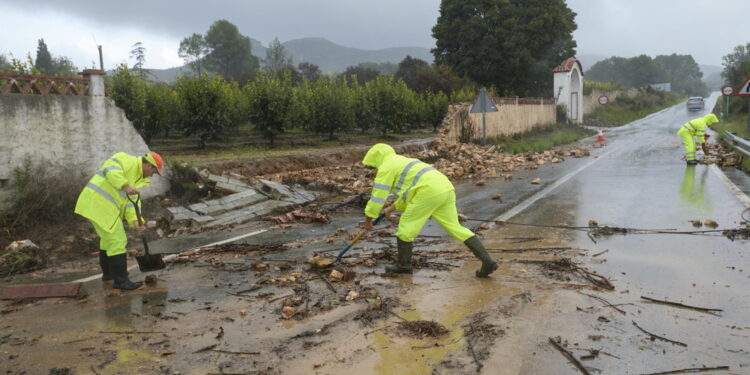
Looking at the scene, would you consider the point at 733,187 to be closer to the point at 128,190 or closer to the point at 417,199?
the point at 417,199

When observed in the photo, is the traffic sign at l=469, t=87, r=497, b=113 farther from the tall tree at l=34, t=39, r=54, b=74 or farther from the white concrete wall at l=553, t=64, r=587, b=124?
the tall tree at l=34, t=39, r=54, b=74

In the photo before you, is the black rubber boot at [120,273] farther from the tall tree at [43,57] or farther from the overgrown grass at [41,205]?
the tall tree at [43,57]

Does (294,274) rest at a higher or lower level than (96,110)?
lower

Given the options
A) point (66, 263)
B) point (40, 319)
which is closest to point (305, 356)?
point (40, 319)

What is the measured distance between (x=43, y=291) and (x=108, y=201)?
3.77 ft

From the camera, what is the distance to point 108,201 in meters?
5.79

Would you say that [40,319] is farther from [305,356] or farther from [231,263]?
[305,356]

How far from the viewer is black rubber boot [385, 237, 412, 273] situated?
5.86 metres

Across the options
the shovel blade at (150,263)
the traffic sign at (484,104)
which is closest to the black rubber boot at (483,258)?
the shovel blade at (150,263)

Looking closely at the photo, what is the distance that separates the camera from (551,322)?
433 cm

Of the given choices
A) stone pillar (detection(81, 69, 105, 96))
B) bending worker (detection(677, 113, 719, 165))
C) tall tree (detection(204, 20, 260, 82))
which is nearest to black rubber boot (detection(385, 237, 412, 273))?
stone pillar (detection(81, 69, 105, 96))

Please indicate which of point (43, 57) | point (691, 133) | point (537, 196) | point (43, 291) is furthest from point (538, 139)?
point (43, 57)

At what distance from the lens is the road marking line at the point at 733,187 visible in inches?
358

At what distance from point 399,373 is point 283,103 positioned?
17.7 meters
